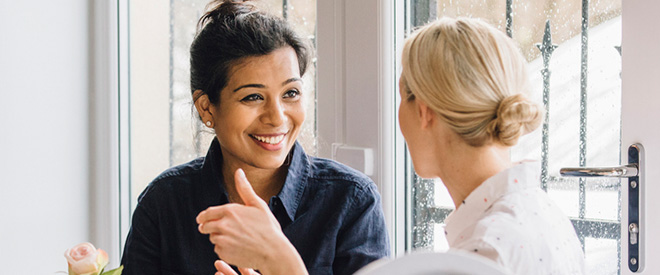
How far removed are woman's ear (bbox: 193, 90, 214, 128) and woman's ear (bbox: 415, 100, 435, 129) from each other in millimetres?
519

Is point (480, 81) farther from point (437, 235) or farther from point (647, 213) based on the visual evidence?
point (437, 235)

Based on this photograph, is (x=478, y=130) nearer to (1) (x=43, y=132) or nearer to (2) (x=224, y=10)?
(2) (x=224, y=10)

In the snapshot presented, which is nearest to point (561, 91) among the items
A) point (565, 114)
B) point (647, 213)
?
point (565, 114)

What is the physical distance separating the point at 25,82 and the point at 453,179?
143 cm

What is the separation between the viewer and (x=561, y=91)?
4.06 ft

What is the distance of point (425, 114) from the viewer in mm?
861

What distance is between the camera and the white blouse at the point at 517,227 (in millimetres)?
697

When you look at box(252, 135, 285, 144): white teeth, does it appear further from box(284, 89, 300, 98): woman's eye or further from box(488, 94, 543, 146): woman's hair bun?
box(488, 94, 543, 146): woman's hair bun

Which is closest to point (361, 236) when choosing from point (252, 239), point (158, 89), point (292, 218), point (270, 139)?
point (292, 218)

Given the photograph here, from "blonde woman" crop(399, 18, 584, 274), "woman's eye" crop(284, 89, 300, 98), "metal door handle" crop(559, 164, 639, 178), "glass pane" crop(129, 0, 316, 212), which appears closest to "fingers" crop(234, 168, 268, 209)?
"blonde woman" crop(399, 18, 584, 274)

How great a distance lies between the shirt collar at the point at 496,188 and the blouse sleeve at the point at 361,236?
1.18ft

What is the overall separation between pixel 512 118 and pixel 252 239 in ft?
1.19

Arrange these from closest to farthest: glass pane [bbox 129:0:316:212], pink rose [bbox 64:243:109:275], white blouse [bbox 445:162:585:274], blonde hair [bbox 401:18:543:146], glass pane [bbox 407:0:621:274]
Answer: white blouse [bbox 445:162:585:274], blonde hair [bbox 401:18:543:146], pink rose [bbox 64:243:109:275], glass pane [bbox 407:0:621:274], glass pane [bbox 129:0:316:212]

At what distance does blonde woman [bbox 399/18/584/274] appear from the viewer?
751mm
